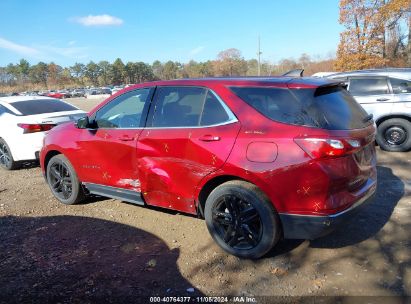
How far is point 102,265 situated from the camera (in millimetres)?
3746

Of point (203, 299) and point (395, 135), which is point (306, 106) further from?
point (395, 135)

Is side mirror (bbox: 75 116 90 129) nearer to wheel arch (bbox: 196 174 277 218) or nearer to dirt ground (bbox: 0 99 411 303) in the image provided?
dirt ground (bbox: 0 99 411 303)

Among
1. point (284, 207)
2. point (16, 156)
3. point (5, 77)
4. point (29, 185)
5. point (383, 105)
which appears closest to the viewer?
point (284, 207)

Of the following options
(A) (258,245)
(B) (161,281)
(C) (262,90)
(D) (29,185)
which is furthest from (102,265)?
(D) (29,185)

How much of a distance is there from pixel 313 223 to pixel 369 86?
6099 mm

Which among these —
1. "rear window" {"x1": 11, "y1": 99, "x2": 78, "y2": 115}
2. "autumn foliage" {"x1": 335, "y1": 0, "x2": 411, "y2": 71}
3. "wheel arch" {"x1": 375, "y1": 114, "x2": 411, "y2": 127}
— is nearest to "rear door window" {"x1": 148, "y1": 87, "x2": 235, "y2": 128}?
"rear window" {"x1": 11, "y1": 99, "x2": 78, "y2": 115}

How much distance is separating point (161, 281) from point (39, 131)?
4843mm

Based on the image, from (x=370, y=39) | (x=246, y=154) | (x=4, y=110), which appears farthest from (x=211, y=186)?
(x=370, y=39)

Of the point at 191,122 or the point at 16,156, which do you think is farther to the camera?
the point at 16,156

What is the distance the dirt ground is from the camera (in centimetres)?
325

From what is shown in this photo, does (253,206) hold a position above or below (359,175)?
below

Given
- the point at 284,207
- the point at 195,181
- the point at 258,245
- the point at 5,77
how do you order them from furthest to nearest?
the point at 5,77 → the point at 195,181 → the point at 258,245 → the point at 284,207

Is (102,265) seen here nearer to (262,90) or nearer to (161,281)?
(161,281)

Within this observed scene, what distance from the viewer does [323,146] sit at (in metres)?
3.14
